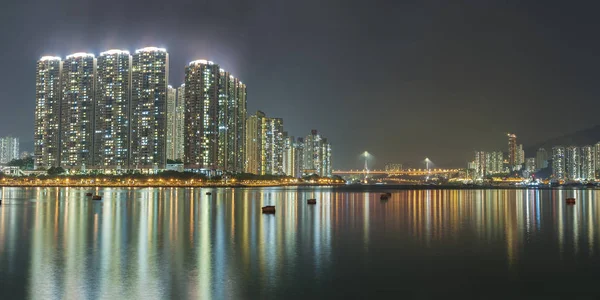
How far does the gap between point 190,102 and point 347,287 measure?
172m

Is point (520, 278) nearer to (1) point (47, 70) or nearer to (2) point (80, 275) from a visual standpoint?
(2) point (80, 275)

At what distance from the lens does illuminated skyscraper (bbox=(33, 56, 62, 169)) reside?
179m

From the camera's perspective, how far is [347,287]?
15.7 meters

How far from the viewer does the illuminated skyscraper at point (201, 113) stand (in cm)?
18050

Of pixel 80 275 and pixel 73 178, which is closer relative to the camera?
pixel 80 275

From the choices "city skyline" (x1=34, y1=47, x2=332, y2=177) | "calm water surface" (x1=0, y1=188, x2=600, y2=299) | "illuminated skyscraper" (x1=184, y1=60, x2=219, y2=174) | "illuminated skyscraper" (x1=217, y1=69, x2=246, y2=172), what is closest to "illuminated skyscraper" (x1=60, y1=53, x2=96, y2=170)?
"city skyline" (x1=34, y1=47, x2=332, y2=177)

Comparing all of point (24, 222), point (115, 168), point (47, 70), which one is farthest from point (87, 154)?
point (24, 222)

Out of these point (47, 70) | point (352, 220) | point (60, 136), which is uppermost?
point (47, 70)

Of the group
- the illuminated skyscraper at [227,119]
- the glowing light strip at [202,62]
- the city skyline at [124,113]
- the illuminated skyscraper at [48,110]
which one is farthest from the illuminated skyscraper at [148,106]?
the illuminated skyscraper at [48,110]

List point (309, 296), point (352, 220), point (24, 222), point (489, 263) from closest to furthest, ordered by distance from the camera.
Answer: point (309, 296) → point (489, 263) → point (24, 222) → point (352, 220)

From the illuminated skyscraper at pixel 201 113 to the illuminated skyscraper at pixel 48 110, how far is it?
4453 centimetres

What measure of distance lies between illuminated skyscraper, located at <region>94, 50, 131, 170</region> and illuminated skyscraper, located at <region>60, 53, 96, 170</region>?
3319 millimetres

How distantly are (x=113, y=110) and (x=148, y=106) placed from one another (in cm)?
1208

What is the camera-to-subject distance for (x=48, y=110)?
179 m
